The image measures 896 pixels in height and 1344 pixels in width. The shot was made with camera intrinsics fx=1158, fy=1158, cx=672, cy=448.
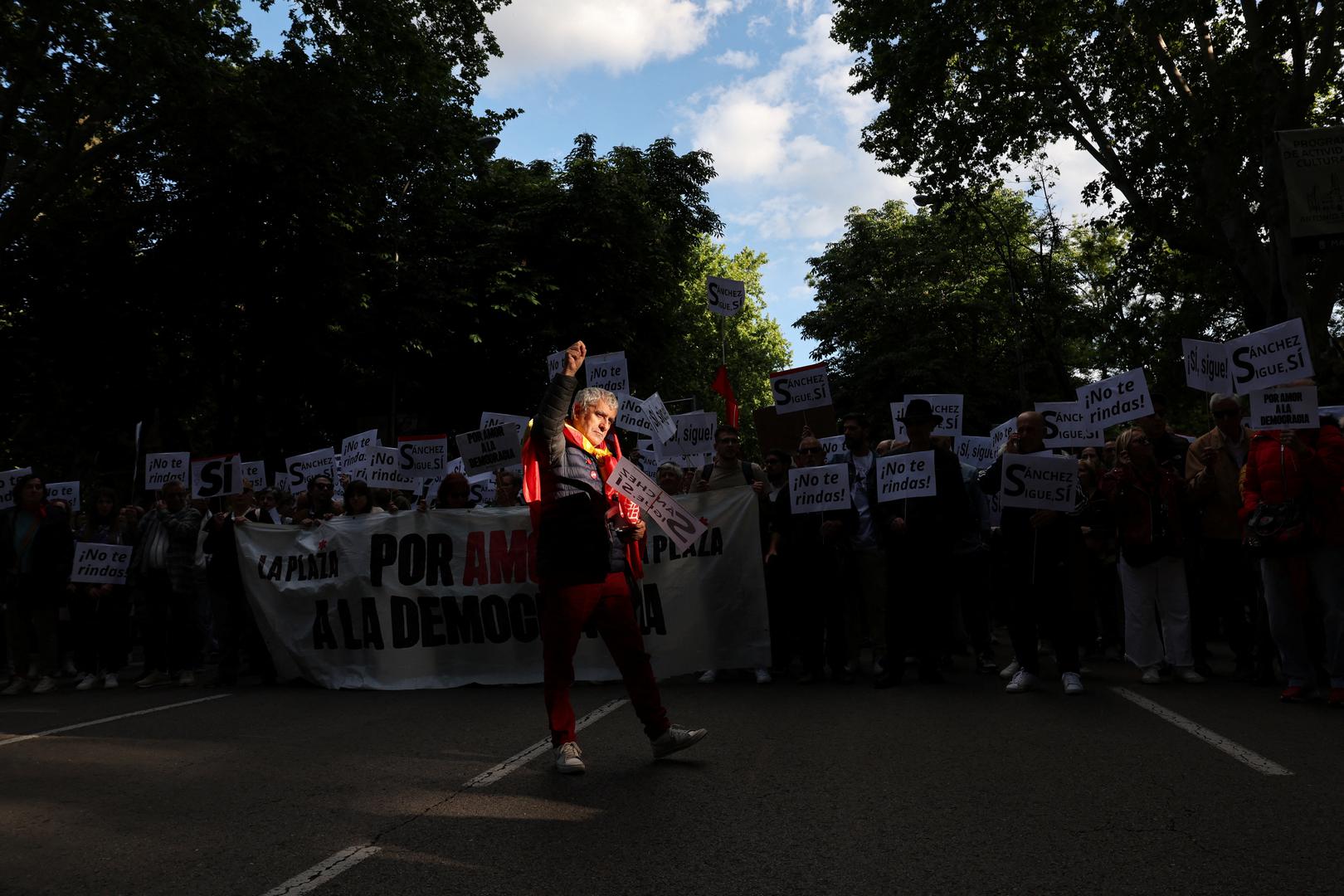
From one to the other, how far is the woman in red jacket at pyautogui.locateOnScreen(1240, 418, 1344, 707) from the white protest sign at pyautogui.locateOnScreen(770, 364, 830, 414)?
242 inches

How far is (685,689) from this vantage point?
920cm

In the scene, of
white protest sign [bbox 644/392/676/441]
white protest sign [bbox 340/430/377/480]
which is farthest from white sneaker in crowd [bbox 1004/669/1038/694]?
white protest sign [bbox 340/430/377/480]

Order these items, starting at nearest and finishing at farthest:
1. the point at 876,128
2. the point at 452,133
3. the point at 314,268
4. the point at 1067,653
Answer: the point at 1067,653 → the point at 452,133 → the point at 876,128 → the point at 314,268

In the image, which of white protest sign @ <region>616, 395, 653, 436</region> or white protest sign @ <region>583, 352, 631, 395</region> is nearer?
white protest sign @ <region>616, 395, 653, 436</region>

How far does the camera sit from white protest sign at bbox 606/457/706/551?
20.5 feet

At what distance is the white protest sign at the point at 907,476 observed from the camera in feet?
29.3

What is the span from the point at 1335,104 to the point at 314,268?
19.5 metres

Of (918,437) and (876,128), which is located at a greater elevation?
(876,128)

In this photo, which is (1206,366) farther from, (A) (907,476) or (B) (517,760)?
(B) (517,760)

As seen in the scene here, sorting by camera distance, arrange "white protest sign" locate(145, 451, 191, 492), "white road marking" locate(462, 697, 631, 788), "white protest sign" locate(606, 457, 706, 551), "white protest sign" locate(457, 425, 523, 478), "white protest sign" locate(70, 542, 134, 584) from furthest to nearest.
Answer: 1. "white protest sign" locate(145, 451, 191, 492)
2. "white protest sign" locate(457, 425, 523, 478)
3. "white protest sign" locate(70, 542, 134, 584)
4. "white protest sign" locate(606, 457, 706, 551)
5. "white road marking" locate(462, 697, 631, 788)

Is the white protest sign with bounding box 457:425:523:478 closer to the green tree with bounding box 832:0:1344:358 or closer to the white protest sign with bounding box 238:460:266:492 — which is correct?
the white protest sign with bounding box 238:460:266:492

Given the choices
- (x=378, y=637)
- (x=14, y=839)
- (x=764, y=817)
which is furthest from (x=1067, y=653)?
(x=14, y=839)

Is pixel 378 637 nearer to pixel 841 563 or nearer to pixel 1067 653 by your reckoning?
pixel 841 563

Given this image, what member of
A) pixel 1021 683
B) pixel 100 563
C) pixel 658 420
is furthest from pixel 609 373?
pixel 1021 683
